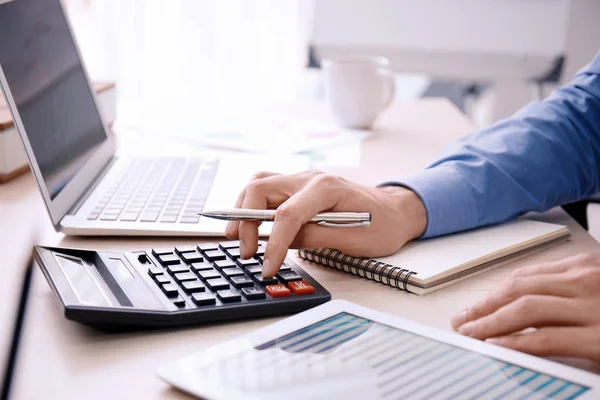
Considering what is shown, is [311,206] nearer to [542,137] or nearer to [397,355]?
[397,355]

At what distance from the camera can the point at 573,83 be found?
0.95 m

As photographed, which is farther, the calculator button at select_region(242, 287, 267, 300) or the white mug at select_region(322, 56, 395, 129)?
the white mug at select_region(322, 56, 395, 129)

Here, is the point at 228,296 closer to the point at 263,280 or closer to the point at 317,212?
the point at 263,280

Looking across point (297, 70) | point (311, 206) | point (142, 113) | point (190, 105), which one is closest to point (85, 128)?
point (311, 206)

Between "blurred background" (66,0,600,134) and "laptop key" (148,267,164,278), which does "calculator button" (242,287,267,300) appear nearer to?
"laptop key" (148,267,164,278)

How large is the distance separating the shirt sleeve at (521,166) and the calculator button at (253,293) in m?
0.24

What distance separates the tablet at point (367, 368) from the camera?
0.43 m

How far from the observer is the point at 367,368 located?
18.2 inches

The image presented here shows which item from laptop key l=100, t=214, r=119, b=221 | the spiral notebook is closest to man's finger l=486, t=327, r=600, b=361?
the spiral notebook

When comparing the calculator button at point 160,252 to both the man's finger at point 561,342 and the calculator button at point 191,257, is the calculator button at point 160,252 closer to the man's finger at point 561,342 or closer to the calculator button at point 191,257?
the calculator button at point 191,257

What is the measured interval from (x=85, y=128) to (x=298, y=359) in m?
0.58

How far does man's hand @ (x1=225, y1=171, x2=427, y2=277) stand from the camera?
640 mm

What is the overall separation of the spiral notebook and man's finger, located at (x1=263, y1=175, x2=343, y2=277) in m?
0.05

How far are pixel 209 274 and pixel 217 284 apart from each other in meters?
0.02
